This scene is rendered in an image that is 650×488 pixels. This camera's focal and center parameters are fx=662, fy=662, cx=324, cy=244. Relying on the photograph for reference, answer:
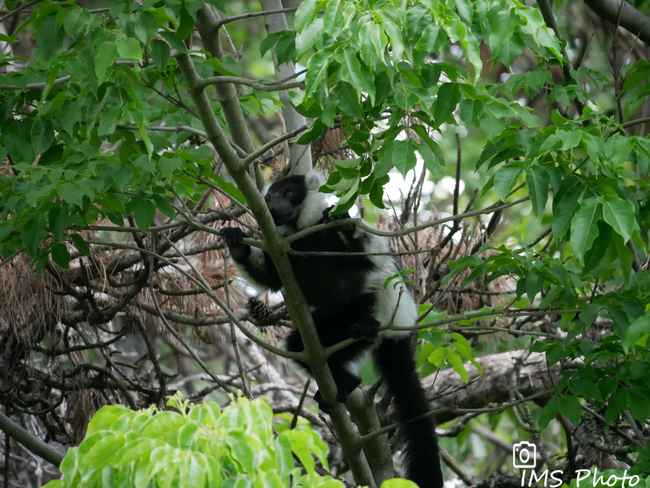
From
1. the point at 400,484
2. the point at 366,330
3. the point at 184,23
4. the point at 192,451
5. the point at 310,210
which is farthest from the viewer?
the point at 310,210

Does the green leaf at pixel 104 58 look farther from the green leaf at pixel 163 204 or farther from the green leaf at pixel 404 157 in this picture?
the green leaf at pixel 404 157

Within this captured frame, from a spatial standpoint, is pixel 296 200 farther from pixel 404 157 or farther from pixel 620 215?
pixel 620 215

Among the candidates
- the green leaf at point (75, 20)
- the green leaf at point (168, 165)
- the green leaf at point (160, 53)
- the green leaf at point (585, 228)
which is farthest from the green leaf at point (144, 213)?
the green leaf at point (585, 228)

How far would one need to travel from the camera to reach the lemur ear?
177 inches

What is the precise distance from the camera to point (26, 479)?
6418mm

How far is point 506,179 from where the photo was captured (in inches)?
102

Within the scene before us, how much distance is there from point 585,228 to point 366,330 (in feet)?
6.21

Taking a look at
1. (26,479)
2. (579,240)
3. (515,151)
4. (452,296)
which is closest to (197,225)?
(515,151)

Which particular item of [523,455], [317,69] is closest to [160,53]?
[317,69]

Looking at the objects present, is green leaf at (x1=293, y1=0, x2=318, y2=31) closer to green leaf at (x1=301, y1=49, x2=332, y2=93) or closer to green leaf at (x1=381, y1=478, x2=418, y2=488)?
green leaf at (x1=301, y1=49, x2=332, y2=93)

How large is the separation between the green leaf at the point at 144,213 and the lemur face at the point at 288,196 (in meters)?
1.33

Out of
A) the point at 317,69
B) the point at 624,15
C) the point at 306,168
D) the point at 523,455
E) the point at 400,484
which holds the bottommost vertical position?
the point at 400,484

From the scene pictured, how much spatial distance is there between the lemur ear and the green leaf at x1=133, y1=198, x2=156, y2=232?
158 cm

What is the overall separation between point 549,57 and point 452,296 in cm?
253
